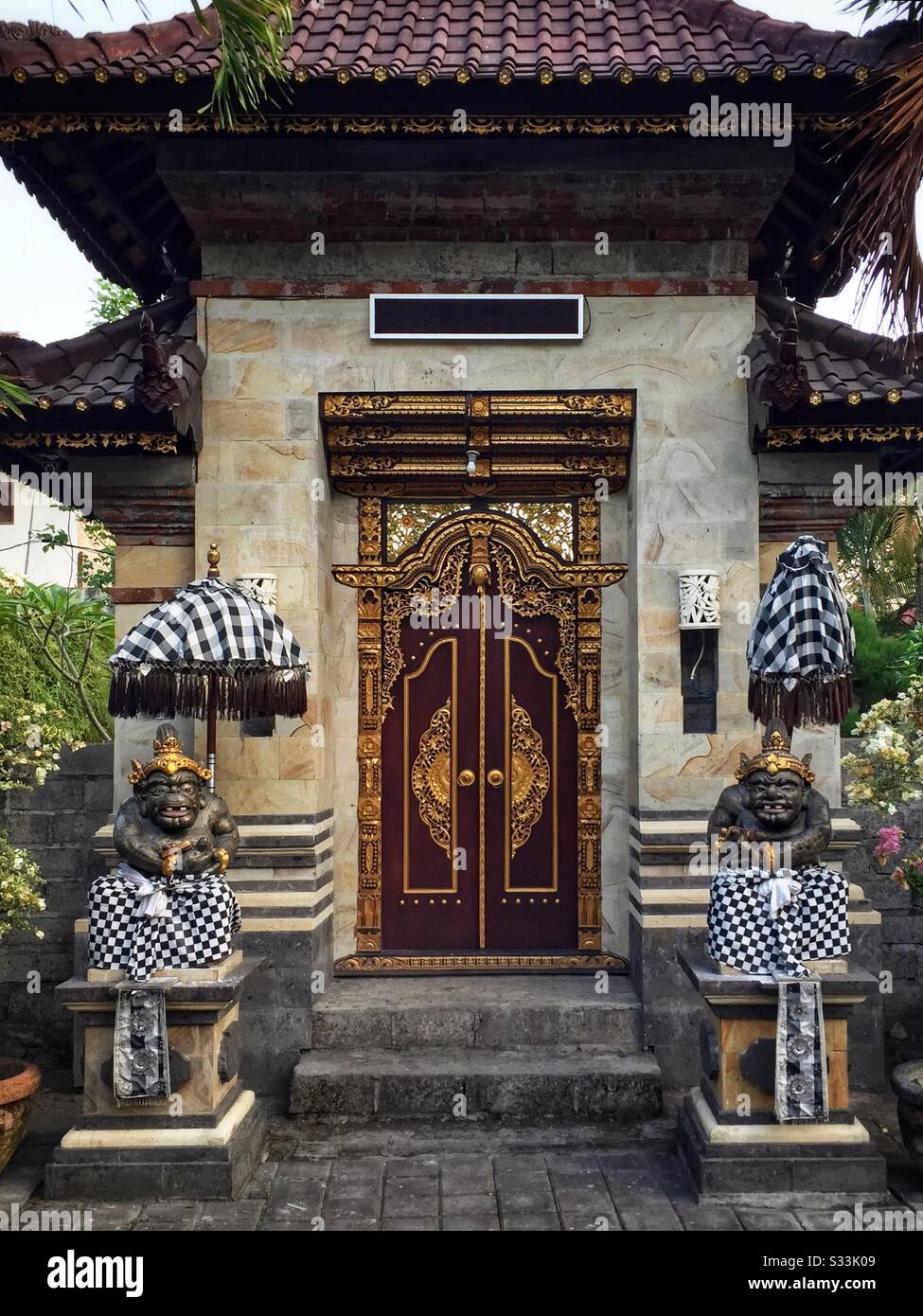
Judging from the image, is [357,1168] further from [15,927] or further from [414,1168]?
[15,927]

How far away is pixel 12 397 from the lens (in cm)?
657

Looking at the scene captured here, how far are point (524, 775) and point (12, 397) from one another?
4.27 metres

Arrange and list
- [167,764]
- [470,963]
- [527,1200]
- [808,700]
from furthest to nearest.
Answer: [470,963] < [808,700] < [167,764] < [527,1200]

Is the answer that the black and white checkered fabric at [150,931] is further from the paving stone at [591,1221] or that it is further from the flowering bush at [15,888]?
the paving stone at [591,1221]

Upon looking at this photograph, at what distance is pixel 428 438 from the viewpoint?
25.1 feet

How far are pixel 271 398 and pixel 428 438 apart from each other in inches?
44.3

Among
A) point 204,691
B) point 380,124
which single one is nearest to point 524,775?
point 204,691

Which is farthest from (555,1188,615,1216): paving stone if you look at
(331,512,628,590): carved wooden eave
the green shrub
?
the green shrub

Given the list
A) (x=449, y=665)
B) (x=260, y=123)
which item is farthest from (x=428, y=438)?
(x=260, y=123)

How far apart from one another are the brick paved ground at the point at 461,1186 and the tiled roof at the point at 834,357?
4.55 m

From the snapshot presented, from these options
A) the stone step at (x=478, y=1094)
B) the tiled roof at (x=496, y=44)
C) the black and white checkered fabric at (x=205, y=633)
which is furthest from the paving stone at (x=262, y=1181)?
the tiled roof at (x=496, y=44)

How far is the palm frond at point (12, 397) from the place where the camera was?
20.0ft

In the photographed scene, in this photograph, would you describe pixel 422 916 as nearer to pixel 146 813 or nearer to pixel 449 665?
pixel 449 665

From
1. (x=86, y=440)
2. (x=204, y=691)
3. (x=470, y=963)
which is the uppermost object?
(x=86, y=440)
